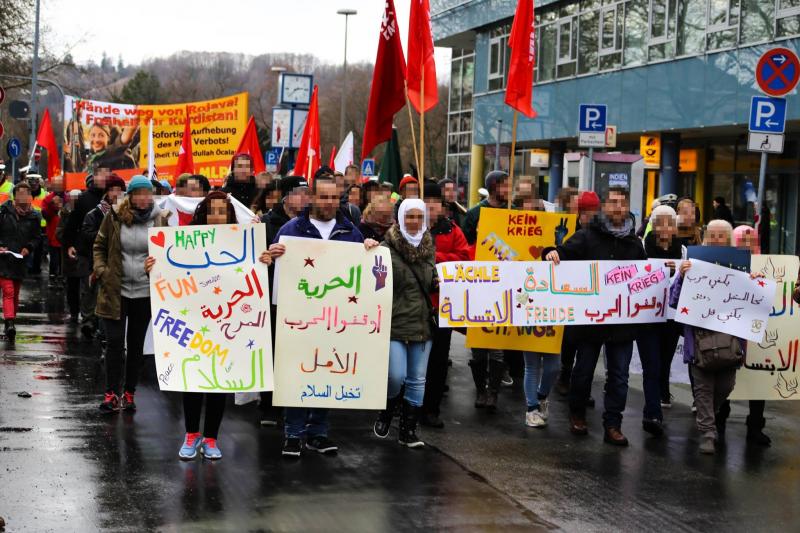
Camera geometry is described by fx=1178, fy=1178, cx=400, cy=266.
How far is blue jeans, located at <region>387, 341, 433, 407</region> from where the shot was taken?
27.2ft

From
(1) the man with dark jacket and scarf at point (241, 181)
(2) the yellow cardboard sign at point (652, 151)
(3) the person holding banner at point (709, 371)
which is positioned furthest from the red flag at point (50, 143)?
(3) the person holding banner at point (709, 371)

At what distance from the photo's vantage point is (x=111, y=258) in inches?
361

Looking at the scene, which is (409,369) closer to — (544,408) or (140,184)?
(544,408)

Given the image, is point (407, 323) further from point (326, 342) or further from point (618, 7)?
point (618, 7)

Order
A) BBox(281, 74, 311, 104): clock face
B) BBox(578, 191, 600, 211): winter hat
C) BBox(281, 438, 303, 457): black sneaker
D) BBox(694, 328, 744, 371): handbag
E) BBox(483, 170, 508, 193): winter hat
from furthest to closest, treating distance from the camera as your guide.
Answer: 1. BBox(281, 74, 311, 104): clock face
2. BBox(483, 170, 508, 193): winter hat
3. BBox(578, 191, 600, 211): winter hat
4. BBox(694, 328, 744, 371): handbag
5. BBox(281, 438, 303, 457): black sneaker

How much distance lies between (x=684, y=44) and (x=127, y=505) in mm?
24103

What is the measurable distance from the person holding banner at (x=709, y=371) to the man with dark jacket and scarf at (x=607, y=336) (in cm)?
42

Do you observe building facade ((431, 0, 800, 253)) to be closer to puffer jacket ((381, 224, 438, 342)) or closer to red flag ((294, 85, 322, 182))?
red flag ((294, 85, 322, 182))

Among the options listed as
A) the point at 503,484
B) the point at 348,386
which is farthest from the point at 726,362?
the point at 348,386

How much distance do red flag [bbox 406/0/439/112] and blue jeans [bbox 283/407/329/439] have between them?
10.6 feet

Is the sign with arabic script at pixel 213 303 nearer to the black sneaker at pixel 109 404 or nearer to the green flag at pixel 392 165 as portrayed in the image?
the black sneaker at pixel 109 404

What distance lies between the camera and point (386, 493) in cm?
705

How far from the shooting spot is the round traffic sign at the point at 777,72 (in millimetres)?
13258

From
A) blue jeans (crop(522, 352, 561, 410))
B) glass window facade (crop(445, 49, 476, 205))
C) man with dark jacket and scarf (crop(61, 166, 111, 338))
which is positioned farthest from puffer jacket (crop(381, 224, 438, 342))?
glass window facade (crop(445, 49, 476, 205))
